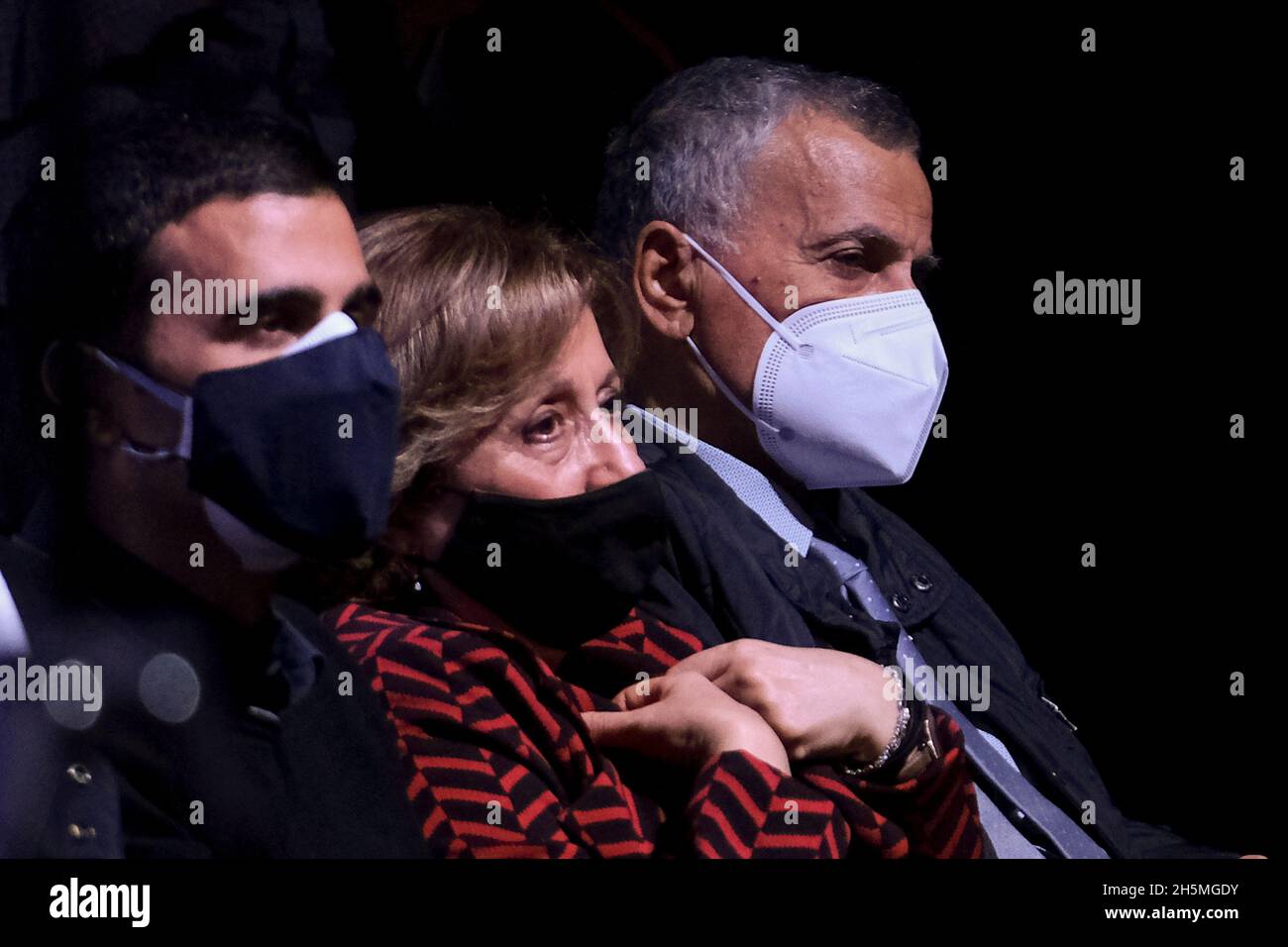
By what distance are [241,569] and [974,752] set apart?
4.90 ft

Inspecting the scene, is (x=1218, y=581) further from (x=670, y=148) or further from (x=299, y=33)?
(x=299, y=33)

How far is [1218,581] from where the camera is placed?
375 centimetres

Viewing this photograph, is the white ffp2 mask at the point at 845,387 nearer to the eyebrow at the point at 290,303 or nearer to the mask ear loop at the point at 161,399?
the eyebrow at the point at 290,303

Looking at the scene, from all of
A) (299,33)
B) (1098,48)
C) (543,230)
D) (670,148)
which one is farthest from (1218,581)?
(299,33)

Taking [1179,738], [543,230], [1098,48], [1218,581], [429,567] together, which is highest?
[1098,48]

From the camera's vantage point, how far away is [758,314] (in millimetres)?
3217

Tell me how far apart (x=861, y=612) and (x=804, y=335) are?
525 mm

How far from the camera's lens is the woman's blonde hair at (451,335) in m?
2.62

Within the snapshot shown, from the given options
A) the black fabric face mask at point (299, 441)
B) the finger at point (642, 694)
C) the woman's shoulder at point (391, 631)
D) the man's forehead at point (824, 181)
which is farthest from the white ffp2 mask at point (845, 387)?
the black fabric face mask at point (299, 441)

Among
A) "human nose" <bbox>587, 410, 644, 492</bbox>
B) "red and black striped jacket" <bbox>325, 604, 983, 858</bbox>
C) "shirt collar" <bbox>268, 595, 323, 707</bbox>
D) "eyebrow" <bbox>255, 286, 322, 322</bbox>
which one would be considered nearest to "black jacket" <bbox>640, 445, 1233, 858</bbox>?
"human nose" <bbox>587, 410, 644, 492</bbox>

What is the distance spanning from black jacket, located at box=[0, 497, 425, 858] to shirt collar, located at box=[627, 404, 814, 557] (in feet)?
3.32

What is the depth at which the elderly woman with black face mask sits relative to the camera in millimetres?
2422

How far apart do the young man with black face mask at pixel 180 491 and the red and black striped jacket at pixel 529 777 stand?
0.15 m

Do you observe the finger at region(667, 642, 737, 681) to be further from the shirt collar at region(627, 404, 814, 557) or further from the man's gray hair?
the man's gray hair
